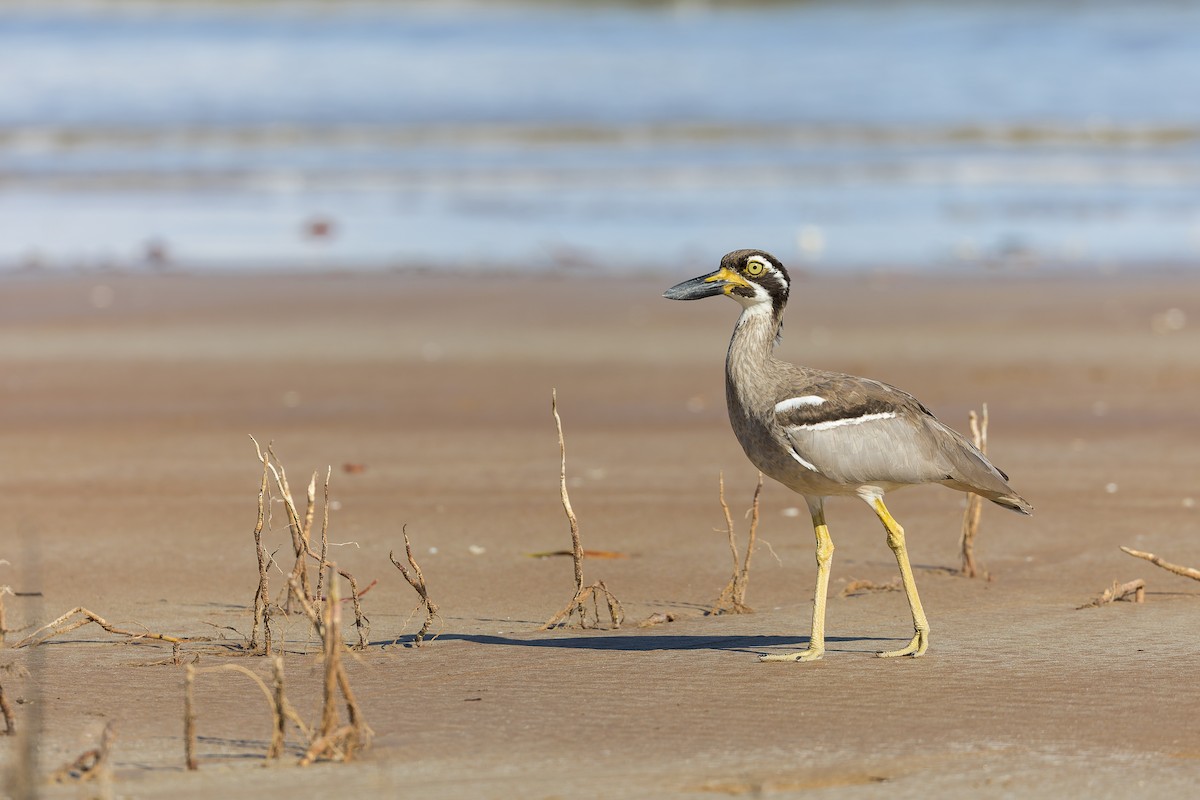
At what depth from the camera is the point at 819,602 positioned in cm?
580

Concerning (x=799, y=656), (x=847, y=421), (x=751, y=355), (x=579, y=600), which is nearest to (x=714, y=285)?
(x=751, y=355)

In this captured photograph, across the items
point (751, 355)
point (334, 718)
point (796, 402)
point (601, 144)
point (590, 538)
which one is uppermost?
point (601, 144)

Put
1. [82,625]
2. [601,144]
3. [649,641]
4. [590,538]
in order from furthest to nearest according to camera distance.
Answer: [601,144] < [590,538] < [649,641] < [82,625]

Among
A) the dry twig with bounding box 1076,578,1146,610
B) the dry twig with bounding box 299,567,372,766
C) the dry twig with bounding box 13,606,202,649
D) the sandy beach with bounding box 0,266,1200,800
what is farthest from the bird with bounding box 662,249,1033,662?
the dry twig with bounding box 13,606,202,649

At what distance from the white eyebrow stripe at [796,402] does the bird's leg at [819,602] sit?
46cm

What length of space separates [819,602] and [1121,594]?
1363 millimetres

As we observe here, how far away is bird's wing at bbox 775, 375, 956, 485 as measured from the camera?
5723 mm

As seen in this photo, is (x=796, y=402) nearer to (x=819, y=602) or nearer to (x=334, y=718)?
(x=819, y=602)

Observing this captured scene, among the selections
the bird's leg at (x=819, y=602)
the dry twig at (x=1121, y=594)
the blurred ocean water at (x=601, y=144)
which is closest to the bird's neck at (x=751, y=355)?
the bird's leg at (x=819, y=602)

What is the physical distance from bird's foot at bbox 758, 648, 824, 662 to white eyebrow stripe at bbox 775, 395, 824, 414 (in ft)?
2.80

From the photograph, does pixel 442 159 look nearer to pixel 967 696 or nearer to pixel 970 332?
pixel 970 332

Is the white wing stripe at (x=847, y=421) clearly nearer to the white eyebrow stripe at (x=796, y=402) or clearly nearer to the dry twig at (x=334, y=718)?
the white eyebrow stripe at (x=796, y=402)

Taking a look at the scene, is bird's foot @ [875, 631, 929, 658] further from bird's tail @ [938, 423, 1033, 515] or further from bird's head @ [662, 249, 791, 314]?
bird's head @ [662, 249, 791, 314]

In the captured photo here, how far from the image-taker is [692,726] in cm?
496
